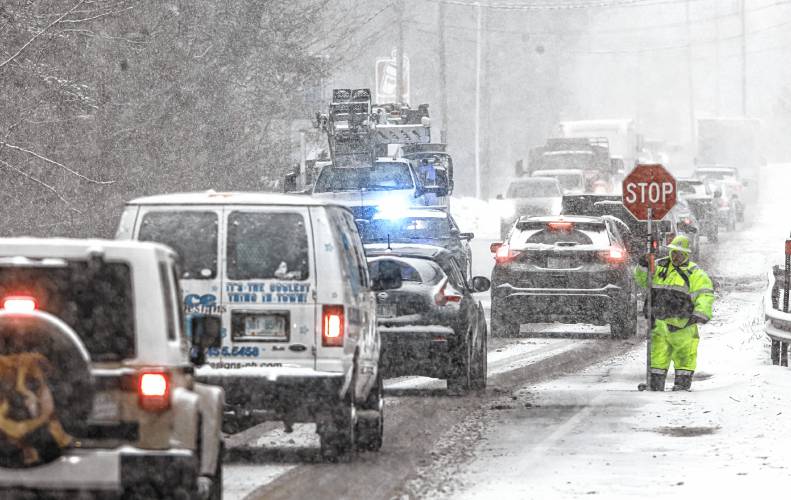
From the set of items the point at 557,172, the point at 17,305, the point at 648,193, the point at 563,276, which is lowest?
the point at 563,276

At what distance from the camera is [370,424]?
12.9m

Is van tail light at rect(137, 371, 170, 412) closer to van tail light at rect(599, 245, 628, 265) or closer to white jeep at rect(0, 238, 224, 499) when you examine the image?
white jeep at rect(0, 238, 224, 499)

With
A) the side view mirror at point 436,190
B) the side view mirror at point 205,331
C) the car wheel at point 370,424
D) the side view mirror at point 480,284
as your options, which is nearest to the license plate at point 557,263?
the side view mirror at point 480,284

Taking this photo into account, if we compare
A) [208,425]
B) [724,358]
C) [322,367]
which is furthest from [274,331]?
[724,358]

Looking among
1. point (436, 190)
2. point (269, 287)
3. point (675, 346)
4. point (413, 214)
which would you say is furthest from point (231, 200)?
point (436, 190)

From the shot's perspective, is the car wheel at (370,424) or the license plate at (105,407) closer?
the license plate at (105,407)

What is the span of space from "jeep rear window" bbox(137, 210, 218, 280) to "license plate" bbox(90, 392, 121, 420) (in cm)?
405

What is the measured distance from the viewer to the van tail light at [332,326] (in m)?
11.7

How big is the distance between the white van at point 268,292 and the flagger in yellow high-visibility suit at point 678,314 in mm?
5931

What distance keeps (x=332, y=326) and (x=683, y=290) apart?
21.1 feet

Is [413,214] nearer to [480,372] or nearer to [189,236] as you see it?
[480,372]

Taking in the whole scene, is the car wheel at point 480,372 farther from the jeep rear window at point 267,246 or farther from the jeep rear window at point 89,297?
the jeep rear window at point 89,297

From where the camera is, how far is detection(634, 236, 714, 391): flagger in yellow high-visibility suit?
17141mm

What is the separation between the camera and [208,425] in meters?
8.73
